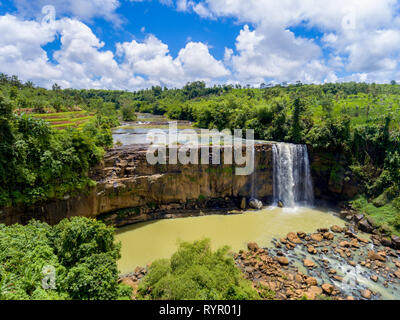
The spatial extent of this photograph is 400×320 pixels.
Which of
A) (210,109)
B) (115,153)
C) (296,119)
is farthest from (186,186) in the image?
(210,109)

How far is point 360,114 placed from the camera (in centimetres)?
2872

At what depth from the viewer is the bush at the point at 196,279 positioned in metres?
9.18

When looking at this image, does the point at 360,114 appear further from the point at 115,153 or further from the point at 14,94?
the point at 14,94

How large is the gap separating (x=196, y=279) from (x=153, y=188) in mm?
12105

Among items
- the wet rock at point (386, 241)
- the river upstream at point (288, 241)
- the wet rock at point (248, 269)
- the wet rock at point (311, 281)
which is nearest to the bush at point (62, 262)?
the river upstream at point (288, 241)

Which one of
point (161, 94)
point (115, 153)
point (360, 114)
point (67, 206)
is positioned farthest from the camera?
point (161, 94)

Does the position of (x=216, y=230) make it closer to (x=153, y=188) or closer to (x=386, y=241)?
(x=153, y=188)

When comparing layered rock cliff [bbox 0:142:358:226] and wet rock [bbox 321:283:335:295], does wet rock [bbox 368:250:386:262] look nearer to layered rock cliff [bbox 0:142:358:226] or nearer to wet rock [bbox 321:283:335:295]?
wet rock [bbox 321:283:335:295]

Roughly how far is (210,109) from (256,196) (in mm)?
31525

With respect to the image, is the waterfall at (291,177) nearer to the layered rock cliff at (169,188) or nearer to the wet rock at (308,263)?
the layered rock cliff at (169,188)

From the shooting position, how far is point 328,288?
12.6 meters

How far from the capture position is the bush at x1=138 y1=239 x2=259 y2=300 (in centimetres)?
918
